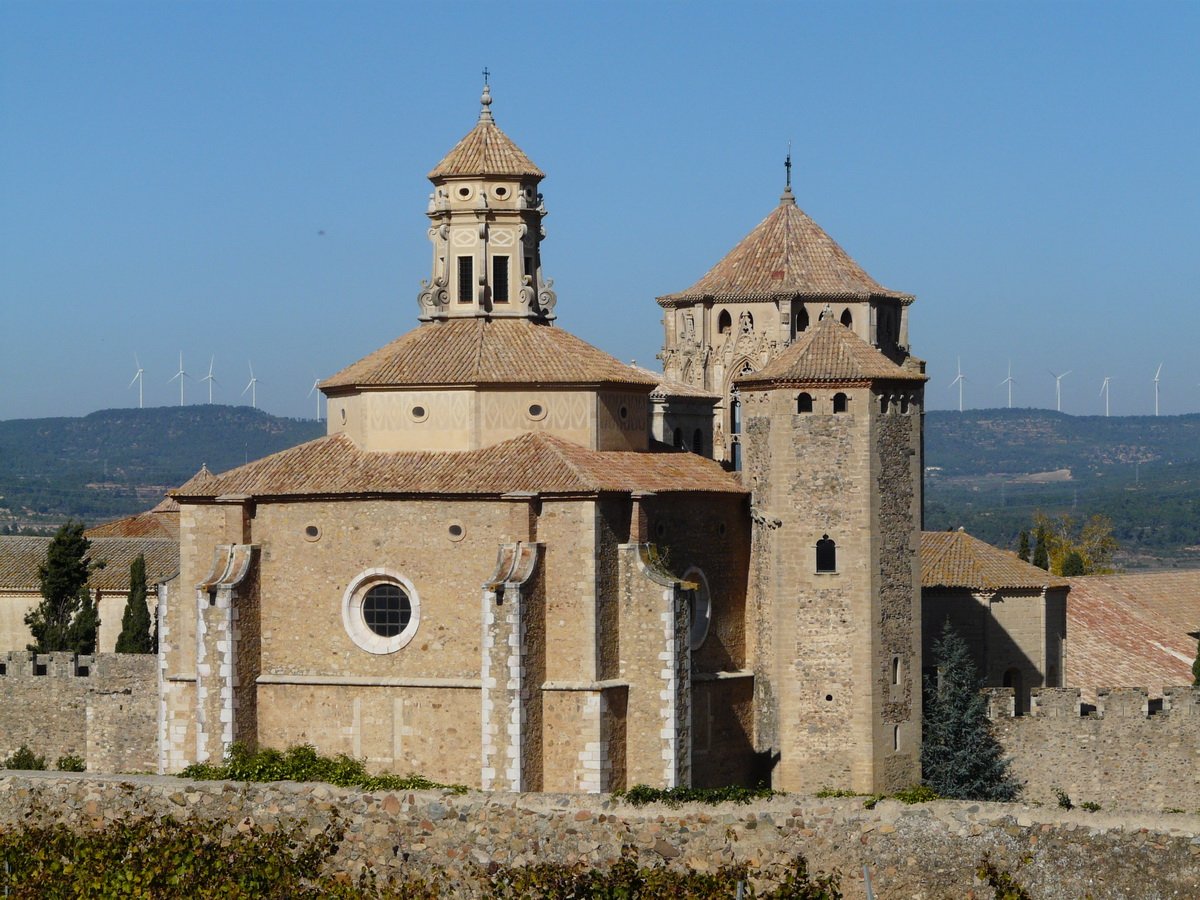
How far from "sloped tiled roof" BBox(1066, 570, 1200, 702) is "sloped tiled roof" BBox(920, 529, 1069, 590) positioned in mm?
2761

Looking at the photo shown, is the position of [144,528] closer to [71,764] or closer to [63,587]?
[63,587]

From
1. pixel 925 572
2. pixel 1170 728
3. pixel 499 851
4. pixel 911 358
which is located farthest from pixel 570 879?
pixel 911 358

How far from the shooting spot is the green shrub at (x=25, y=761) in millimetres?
49781

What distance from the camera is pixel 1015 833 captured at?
105 feet

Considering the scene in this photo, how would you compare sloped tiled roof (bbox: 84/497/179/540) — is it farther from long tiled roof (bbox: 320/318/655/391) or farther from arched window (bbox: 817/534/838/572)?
arched window (bbox: 817/534/838/572)

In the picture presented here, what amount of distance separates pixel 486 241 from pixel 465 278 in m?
0.83

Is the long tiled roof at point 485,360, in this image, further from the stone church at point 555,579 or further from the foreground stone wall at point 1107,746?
the foreground stone wall at point 1107,746

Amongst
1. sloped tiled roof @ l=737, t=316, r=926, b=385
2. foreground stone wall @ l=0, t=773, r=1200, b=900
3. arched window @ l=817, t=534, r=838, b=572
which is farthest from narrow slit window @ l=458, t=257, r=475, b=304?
foreground stone wall @ l=0, t=773, r=1200, b=900

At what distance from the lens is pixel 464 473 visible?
1711 inches

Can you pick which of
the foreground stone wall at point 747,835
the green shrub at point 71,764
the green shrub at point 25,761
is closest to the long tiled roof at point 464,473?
the green shrub at point 71,764

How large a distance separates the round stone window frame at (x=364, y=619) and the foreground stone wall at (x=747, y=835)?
25.7 ft

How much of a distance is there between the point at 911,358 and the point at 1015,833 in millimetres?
28864

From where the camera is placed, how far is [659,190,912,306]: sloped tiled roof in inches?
2283

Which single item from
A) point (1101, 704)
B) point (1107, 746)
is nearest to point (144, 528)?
point (1101, 704)
